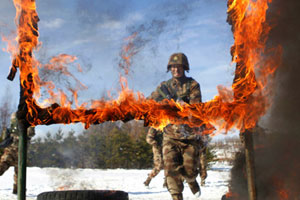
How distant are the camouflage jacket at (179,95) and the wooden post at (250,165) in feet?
6.19

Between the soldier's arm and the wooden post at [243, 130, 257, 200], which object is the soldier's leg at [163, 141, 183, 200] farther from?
the wooden post at [243, 130, 257, 200]

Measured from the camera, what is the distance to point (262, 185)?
17.6 feet

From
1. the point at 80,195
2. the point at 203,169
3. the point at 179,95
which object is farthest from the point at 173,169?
the point at 203,169

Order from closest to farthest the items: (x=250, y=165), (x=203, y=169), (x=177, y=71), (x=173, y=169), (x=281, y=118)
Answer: (x=250, y=165) < (x=173, y=169) < (x=281, y=118) < (x=177, y=71) < (x=203, y=169)

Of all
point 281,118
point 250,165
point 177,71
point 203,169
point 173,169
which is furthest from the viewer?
point 203,169

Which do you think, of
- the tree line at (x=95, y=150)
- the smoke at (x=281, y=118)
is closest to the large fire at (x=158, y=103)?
the smoke at (x=281, y=118)

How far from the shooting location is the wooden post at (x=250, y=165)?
3797 millimetres

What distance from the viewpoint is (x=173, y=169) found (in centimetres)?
567

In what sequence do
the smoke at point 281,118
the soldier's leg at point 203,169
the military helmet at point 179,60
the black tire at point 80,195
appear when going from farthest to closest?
1. the soldier's leg at point 203,169
2. the military helmet at point 179,60
3. the smoke at point 281,118
4. the black tire at point 80,195

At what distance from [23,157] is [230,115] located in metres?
2.53

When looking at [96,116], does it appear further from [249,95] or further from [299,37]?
[299,37]

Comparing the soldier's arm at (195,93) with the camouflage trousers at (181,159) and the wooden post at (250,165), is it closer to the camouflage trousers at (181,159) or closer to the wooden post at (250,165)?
the camouflage trousers at (181,159)

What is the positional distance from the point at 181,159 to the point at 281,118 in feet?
6.43

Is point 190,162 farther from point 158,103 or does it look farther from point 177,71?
point 158,103
